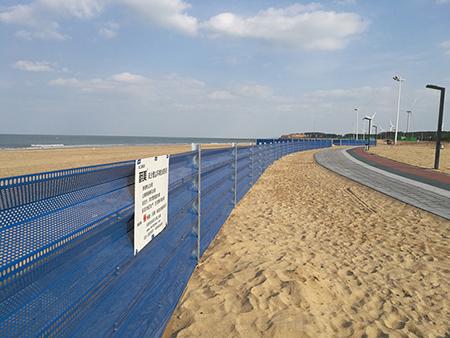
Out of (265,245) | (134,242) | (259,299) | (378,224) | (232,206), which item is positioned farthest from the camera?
(232,206)

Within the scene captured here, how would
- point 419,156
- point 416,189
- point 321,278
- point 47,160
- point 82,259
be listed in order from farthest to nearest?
point 419,156 < point 47,160 < point 416,189 < point 321,278 < point 82,259

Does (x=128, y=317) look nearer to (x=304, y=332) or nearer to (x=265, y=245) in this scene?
(x=304, y=332)

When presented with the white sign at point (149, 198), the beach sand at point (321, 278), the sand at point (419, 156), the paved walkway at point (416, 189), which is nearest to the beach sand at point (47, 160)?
the beach sand at point (321, 278)

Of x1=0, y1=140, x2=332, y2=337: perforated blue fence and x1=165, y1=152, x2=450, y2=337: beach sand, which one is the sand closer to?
x1=165, y1=152, x2=450, y2=337: beach sand

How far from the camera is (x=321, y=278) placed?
4.31 meters

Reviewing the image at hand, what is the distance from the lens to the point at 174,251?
3.47 m

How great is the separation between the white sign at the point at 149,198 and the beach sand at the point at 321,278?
3.77 feet

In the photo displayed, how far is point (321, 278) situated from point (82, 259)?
133 inches

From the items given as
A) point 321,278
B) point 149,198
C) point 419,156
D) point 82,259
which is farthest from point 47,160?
point 419,156

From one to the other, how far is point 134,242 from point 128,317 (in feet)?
1.83

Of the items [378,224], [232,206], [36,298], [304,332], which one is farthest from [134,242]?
[378,224]

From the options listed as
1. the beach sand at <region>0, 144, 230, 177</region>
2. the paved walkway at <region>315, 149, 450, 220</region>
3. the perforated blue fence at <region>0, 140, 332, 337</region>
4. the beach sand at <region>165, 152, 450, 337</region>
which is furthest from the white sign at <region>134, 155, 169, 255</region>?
the beach sand at <region>0, 144, 230, 177</region>

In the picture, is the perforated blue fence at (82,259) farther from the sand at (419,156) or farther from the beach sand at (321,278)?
the sand at (419,156)

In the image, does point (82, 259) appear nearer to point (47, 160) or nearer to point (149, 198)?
point (149, 198)
